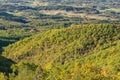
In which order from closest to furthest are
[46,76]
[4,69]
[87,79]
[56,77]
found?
[87,79]
[56,77]
[46,76]
[4,69]

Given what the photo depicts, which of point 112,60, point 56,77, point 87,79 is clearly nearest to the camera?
point 87,79

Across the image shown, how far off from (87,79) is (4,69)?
59.8m

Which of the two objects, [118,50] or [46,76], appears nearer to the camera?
[46,76]

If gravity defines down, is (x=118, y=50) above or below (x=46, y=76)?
below

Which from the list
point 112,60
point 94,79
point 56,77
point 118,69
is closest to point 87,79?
point 94,79

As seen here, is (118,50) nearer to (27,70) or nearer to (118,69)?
(118,69)

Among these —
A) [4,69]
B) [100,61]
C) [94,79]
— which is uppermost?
[94,79]

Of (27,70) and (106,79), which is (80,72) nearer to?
(106,79)

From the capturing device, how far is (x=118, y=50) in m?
197

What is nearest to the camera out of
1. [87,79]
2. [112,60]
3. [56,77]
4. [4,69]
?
[87,79]

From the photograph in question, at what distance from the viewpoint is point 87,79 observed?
265ft

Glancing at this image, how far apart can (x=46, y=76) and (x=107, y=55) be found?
337 ft

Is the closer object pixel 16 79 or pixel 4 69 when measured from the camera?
pixel 16 79

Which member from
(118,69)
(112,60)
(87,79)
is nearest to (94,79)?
(87,79)
